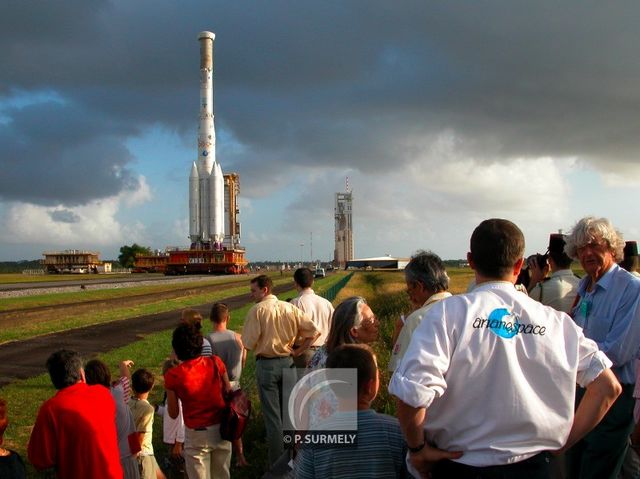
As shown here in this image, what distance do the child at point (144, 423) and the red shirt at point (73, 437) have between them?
1.29 meters

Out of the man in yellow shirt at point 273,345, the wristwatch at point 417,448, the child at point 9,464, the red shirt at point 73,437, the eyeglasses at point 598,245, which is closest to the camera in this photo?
the wristwatch at point 417,448

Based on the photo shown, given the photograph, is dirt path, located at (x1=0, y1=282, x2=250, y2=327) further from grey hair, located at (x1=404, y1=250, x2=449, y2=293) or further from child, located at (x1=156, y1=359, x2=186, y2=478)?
grey hair, located at (x1=404, y1=250, x2=449, y2=293)

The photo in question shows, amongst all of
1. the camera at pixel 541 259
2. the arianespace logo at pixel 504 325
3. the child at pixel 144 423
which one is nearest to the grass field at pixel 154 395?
the child at pixel 144 423

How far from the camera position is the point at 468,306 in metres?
2.51

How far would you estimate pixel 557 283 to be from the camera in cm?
541

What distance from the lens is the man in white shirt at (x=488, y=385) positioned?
97.0 inches

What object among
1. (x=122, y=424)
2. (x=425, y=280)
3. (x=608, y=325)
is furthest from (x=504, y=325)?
(x=122, y=424)

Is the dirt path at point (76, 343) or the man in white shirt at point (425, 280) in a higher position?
the man in white shirt at point (425, 280)

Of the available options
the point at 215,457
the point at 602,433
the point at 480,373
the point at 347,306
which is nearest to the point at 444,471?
the point at 480,373

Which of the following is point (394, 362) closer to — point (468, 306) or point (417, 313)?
point (417, 313)

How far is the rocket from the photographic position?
72188 mm

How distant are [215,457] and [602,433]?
9.75 ft

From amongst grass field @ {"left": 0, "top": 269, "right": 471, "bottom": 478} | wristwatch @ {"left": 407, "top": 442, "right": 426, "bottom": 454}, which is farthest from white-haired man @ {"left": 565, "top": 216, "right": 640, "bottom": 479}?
grass field @ {"left": 0, "top": 269, "right": 471, "bottom": 478}

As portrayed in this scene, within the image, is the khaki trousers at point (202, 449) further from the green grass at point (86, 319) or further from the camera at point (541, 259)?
the green grass at point (86, 319)
